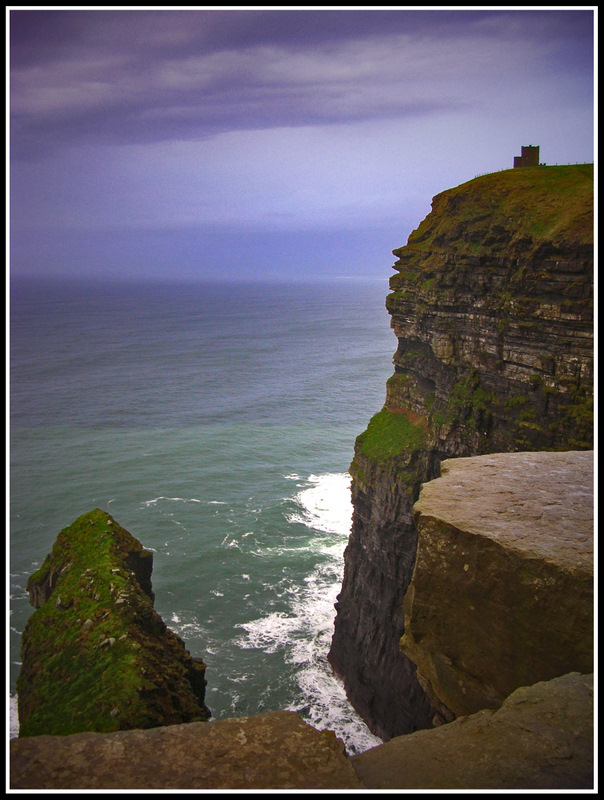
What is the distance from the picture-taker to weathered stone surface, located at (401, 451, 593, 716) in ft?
29.3

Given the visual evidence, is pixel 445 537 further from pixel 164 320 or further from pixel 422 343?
pixel 164 320

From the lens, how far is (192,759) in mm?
7422

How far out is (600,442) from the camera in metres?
9.25

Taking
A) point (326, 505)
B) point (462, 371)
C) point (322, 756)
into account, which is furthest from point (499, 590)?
point (326, 505)

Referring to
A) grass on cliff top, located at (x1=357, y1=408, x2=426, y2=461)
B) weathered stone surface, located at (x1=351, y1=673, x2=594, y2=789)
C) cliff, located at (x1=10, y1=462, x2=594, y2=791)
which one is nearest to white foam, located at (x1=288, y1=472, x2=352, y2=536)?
grass on cliff top, located at (x1=357, y1=408, x2=426, y2=461)

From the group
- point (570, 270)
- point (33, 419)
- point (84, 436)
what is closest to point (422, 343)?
point (570, 270)

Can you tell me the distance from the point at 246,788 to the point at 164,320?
557 feet

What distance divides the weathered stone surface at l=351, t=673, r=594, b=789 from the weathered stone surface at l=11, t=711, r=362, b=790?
622mm

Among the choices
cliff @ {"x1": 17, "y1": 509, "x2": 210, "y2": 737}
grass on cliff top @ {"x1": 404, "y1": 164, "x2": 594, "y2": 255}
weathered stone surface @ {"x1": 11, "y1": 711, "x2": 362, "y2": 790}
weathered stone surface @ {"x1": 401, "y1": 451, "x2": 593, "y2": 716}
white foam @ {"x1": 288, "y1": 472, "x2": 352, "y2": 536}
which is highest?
grass on cliff top @ {"x1": 404, "y1": 164, "x2": 594, "y2": 255}

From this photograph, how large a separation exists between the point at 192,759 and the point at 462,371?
22.5m

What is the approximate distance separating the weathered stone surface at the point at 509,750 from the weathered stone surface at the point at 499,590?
799 millimetres

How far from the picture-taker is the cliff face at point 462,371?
23.2 meters

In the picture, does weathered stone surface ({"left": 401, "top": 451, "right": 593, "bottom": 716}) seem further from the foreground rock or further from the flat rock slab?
the foreground rock

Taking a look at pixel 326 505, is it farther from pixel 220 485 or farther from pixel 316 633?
pixel 316 633
